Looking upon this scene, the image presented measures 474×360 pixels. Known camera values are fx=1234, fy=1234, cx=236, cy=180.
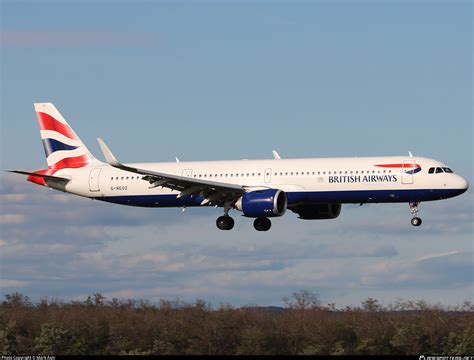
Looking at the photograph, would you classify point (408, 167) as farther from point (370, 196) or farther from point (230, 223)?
point (230, 223)

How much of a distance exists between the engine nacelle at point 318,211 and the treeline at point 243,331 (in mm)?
15813

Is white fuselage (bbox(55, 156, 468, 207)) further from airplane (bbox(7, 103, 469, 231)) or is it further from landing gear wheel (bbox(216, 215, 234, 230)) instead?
landing gear wheel (bbox(216, 215, 234, 230))

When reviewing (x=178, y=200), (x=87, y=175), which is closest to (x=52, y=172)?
(x=87, y=175)

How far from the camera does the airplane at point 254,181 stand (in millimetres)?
79125

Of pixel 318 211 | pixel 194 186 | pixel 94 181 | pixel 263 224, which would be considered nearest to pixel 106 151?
pixel 194 186

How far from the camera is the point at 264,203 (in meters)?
79.9

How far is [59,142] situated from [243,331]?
30217 millimetres

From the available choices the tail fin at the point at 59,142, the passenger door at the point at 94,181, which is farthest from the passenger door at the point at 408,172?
the tail fin at the point at 59,142

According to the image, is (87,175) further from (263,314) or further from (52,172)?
(263,314)

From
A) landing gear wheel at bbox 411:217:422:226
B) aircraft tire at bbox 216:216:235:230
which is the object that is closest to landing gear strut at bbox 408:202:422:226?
landing gear wheel at bbox 411:217:422:226

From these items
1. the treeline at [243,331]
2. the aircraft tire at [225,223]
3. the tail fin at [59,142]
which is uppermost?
the tail fin at [59,142]

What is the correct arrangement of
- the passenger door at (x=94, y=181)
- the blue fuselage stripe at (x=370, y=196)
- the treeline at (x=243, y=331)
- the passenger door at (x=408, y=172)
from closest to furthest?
the treeline at (x=243, y=331)
the passenger door at (x=408, y=172)
the blue fuselage stripe at (x=370, y=196)
the passenger door at (x=94, y=181)

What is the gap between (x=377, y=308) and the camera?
Answer: 70562 millimetres

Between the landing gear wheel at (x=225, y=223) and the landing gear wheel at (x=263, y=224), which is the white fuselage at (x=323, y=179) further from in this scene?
the landing gear wheel at (x=263, y=224)
